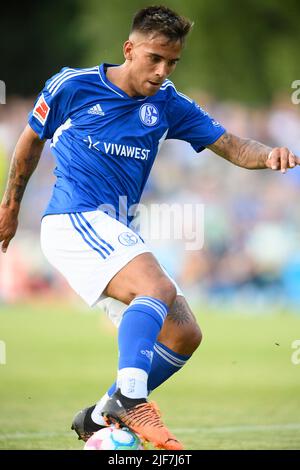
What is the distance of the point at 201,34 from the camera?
80.6ft

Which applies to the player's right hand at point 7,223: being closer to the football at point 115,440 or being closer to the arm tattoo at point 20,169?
the arm tattoo at point 20,169

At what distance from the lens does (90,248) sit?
5734 mm

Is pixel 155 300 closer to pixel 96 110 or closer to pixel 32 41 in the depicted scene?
pixel 96 110

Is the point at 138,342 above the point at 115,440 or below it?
above

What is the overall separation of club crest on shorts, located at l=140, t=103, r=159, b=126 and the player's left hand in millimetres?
787

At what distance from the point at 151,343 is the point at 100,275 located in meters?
0.55

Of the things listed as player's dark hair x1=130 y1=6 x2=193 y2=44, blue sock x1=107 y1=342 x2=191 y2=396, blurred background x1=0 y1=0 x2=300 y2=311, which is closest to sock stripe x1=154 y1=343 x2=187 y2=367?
blue sock x1=107 y1=342 x2=191 y2=396

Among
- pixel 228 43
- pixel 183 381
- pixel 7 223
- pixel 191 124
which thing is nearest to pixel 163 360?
pixel 7 223

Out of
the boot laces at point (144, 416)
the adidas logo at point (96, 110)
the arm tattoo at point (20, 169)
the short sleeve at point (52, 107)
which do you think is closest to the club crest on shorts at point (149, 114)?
the adidas logo at point (96, 110)

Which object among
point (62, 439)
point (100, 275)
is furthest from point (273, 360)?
point (100, 275)

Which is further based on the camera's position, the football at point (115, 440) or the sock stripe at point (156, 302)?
the sock stripe at point (156, 302)

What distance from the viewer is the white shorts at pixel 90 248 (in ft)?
18.6

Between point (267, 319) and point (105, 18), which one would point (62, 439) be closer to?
point (267, 319)

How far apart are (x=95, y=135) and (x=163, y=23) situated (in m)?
0.81
